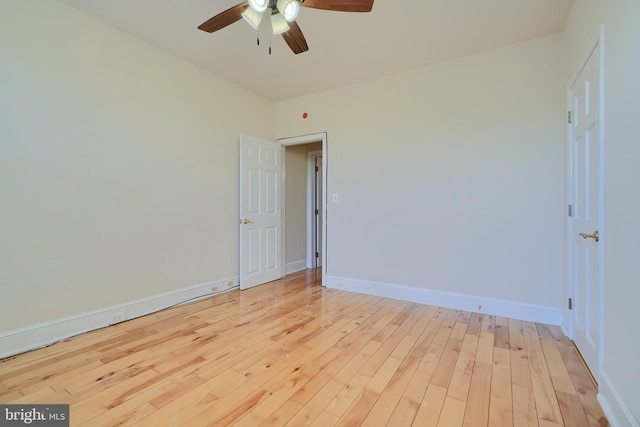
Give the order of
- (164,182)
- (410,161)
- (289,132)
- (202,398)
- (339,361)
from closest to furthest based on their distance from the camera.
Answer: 1. (202,398)
2. (339,361)
3. (164,182)
4. (410,161)
5. (289,132)

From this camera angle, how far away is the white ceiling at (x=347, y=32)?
2299mm

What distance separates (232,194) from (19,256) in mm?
2098

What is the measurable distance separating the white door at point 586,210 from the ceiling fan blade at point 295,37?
6.38 feet

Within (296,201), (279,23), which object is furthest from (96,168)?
(296,201)

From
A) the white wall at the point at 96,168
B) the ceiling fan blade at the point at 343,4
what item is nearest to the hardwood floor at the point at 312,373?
the white wall at the point at 96,168

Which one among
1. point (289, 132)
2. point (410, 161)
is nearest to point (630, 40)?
point (410, 161)

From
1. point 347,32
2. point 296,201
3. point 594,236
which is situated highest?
point 347,32

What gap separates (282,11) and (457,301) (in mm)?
3186

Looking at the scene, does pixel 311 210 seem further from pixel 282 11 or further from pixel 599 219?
pixel 599 219

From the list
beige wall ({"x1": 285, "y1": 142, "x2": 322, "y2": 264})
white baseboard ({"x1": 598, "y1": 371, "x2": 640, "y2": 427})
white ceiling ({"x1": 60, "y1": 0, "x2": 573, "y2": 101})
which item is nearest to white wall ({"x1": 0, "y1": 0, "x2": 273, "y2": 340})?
white ceiling ({"x1": 60, "y1": 0, "x2": 573, "y2": 101})

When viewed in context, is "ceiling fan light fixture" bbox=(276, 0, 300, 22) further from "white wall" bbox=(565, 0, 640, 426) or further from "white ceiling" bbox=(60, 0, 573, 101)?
"white wall" bbox=(565, 0, 640, 426)

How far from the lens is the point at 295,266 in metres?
4.96

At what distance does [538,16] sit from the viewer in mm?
2373

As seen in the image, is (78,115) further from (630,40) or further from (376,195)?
(630,40)
